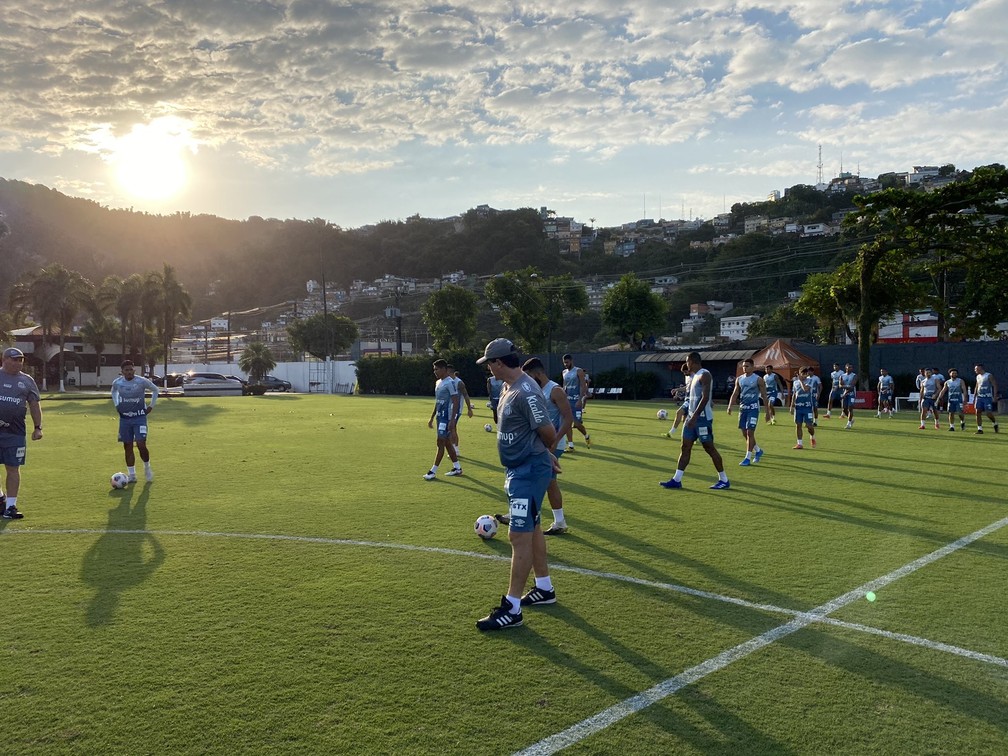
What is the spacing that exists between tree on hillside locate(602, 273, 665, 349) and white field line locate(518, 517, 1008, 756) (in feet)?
166

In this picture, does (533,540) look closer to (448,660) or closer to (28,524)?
(448,660)

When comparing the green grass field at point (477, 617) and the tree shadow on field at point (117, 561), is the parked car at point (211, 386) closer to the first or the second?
the green grass field at point (477, 617)

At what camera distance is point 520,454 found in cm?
526

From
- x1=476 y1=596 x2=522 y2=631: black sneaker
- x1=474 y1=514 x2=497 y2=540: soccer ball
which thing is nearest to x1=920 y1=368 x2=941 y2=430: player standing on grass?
x1=474 y1=514 x2=497 y2=540: soccer ball

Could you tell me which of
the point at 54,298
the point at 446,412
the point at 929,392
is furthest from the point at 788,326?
the point at 446,412

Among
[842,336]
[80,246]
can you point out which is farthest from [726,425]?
[80,246]

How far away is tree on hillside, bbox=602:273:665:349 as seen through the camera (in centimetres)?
5625

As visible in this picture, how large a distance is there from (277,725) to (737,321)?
97.7 metres

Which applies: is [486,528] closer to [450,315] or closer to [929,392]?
[929,392]

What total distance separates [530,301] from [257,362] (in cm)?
2648

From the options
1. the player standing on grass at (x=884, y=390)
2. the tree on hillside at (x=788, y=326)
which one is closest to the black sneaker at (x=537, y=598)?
the player standing on grass at (x=884, y=390)

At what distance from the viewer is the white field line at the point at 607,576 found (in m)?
4.74

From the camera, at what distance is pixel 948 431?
826 inches

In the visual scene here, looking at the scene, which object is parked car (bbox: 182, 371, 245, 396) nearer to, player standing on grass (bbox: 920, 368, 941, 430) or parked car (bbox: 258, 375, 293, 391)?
parked car (bbox: 258, 375, 293, 391)
